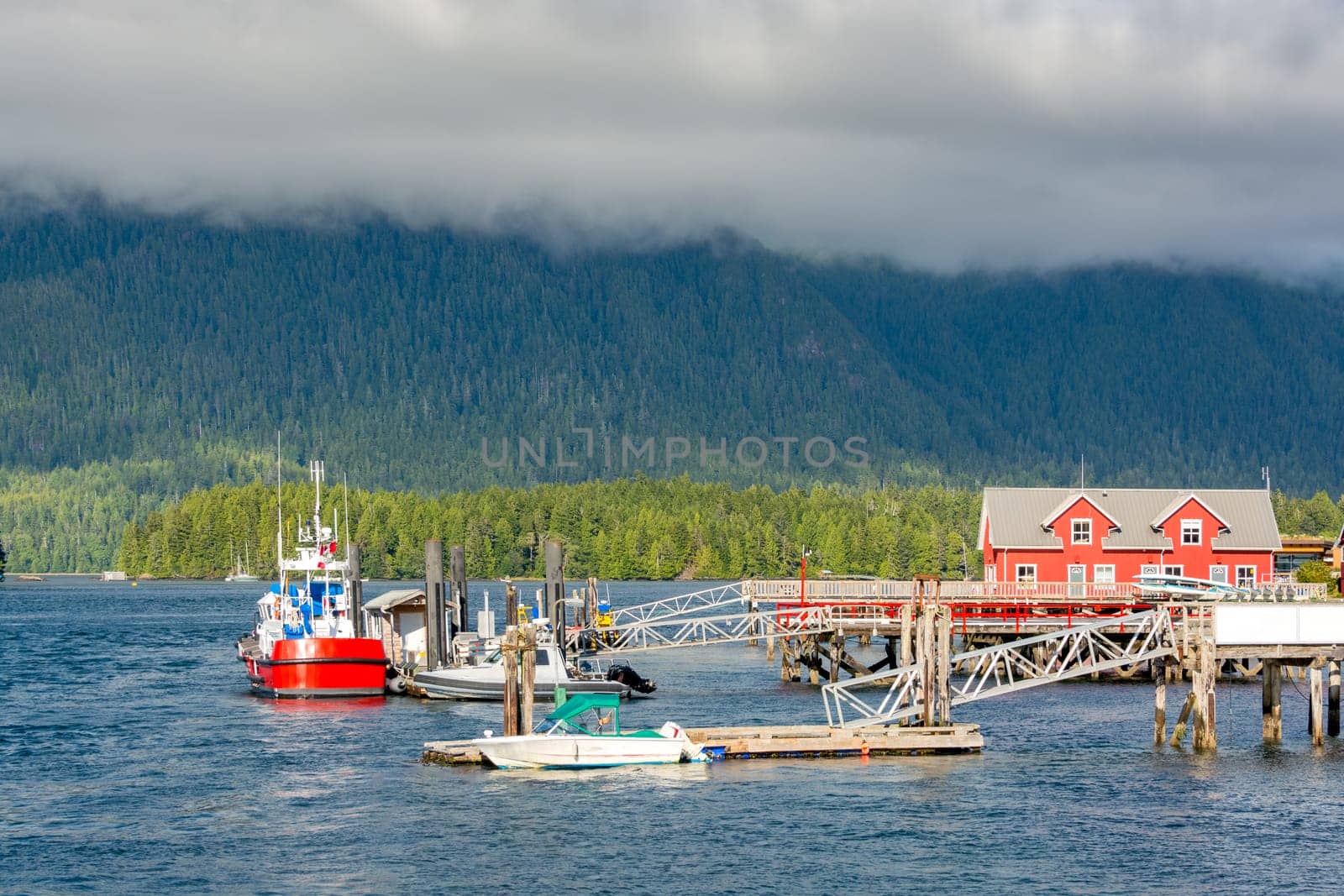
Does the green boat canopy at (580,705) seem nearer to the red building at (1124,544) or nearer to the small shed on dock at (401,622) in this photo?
the small shed on dock at (401,622)

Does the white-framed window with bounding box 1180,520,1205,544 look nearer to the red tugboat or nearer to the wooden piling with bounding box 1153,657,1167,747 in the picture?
the wooden piling with bounding box 1153,657,1167,747

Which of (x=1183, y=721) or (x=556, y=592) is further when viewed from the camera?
(x=556, y=592)

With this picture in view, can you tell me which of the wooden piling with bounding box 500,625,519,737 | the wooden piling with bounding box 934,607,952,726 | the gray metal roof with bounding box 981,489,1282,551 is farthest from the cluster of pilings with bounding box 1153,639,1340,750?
the gray metal roof with bounding box 981,489,1282,551

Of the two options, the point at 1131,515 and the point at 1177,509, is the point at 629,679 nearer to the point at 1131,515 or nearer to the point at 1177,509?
the point at 1131,515

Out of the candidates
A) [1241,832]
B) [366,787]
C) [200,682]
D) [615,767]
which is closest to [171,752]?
[366,787]

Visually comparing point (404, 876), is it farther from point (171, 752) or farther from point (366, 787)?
point (171, 752)

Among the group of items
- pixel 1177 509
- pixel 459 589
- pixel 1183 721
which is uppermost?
pixel 1177 509

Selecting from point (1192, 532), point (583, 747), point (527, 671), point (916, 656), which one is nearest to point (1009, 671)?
point (916, 656)

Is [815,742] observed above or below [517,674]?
below

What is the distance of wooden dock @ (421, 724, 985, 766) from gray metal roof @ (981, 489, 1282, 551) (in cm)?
4618

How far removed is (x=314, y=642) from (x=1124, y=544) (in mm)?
50404

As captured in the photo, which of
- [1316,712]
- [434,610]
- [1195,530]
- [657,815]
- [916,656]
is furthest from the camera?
[1195,530]

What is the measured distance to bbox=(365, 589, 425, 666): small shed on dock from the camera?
98.2 metres

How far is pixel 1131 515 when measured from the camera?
113312mm
